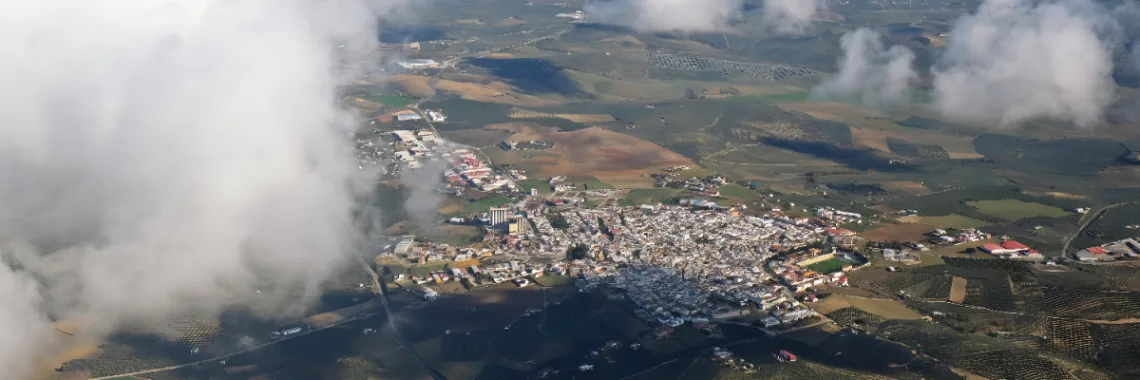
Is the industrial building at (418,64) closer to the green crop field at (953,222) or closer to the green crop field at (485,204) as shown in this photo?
the green crop field at (485,204)

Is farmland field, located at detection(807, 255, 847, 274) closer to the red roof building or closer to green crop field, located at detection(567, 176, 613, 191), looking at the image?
the red roof building

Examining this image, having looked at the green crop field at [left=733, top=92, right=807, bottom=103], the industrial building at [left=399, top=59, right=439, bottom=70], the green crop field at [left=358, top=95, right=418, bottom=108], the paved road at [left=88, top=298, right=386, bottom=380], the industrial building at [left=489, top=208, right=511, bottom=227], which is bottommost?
the paved road at [left=88, top=298, right=386, bottom=380]

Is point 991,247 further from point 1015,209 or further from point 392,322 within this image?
point 392,322

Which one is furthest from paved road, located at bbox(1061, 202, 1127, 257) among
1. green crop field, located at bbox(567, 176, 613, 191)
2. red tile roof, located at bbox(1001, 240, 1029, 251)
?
green crop field, located at bbox(567, 176, 613, 191)

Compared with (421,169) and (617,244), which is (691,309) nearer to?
(617,244)

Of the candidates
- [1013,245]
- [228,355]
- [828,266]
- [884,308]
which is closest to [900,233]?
[1013,245]
